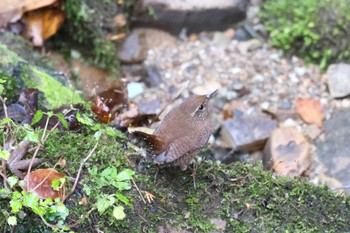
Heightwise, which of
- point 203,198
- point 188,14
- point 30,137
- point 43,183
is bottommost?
point 188,14

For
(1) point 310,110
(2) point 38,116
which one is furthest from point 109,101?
(1) point 310,110

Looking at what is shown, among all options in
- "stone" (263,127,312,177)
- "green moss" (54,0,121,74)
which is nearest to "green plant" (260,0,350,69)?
"stone" (263,127,312,177)

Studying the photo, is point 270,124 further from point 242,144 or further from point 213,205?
point 213,205

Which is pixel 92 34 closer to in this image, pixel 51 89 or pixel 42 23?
pixel 42 23

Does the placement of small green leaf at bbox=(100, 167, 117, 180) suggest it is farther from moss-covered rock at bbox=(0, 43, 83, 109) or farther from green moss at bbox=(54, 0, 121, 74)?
green moss at bbox=(54, 0, 121, 74)

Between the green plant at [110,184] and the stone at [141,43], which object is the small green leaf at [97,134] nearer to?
the green plant at [110,184]

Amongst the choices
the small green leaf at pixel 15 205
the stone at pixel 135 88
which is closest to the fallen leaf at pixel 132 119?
the small green leaf at pixel 15 205
